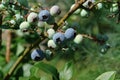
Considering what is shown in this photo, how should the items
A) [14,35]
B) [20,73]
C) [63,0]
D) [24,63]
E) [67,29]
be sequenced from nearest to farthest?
[67,29] → [20,73] → [24,63] → [14,35] → [63,0]

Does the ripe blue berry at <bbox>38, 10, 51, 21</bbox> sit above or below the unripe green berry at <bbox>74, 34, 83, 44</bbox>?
above

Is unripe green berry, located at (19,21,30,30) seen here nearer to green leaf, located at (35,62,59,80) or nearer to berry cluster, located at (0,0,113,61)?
berry cluster, located at (0,0,113,61)

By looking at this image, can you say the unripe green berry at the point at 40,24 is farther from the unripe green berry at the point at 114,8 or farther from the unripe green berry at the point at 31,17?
the unripe green berry at the point at 114,8

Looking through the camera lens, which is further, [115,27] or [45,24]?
[115,27]

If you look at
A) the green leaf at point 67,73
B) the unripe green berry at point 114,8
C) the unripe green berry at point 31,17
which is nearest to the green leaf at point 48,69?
the green leaf at point 67,73

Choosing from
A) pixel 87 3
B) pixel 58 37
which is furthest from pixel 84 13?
pixel 58 37

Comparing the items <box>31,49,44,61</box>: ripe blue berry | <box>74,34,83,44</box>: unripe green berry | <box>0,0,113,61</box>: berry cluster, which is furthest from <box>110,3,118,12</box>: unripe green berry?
<box>31,49,44,61</box>: ripe blue berry

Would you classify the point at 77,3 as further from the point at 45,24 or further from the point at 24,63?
the point at 24,63

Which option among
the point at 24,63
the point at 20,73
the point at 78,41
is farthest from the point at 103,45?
the point at 24,63
